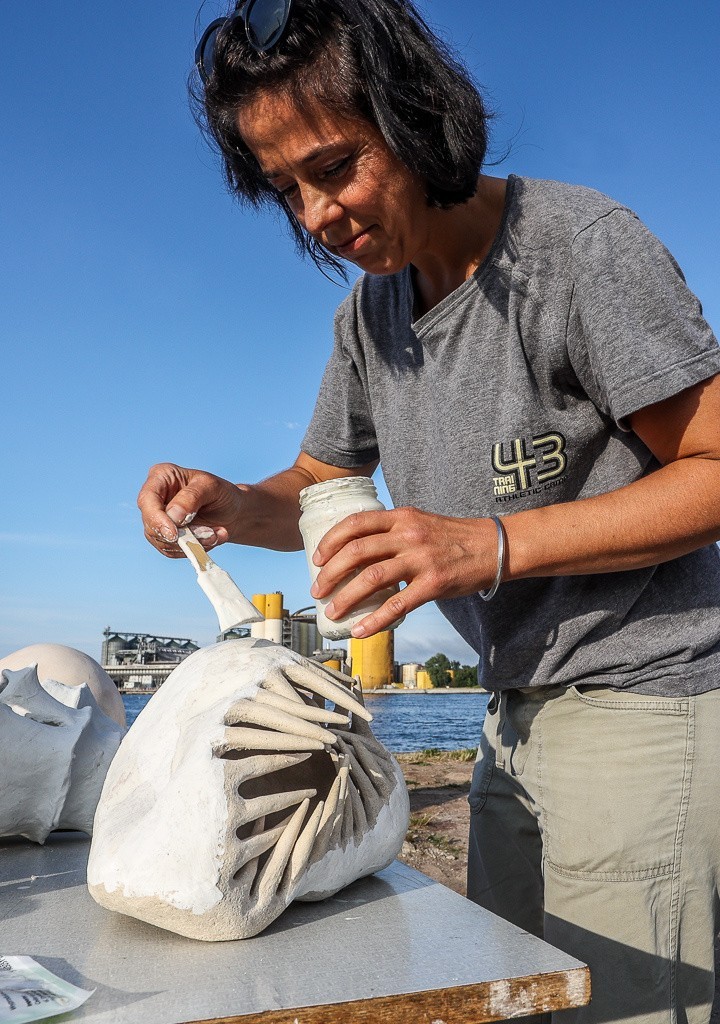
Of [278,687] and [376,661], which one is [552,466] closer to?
[278,687]

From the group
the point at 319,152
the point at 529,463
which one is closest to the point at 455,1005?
the point at 529,463

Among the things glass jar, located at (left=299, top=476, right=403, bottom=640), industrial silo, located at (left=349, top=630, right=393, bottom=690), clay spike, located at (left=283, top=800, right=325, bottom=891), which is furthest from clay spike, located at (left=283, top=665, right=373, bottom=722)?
industrial silo, located at (left=349, top=630, right=393, bottom=690)

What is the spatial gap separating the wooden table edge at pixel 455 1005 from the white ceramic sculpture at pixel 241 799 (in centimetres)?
30

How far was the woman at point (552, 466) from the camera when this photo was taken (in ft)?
5.21

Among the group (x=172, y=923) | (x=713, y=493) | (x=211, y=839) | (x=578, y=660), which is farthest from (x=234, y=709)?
(x=713, y=493)

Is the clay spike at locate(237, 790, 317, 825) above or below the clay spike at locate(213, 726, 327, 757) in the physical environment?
below

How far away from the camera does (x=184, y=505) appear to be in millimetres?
2020

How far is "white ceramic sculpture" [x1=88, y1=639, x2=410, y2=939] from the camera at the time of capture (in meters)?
1.26

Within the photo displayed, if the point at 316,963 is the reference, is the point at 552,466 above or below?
above

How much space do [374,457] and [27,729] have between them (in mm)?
1273

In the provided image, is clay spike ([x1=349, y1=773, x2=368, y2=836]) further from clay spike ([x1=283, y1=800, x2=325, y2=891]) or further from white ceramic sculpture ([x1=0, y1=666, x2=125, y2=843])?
white ceramic sculpture ([x1=0, y1=666, x2=125, y2=843])

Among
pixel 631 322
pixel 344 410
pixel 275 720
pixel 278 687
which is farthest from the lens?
pixel 344 410

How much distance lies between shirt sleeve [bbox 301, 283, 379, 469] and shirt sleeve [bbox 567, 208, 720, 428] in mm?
830

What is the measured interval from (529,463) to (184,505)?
32.0 inches
